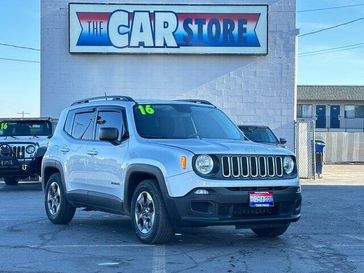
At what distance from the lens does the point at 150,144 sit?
852cm

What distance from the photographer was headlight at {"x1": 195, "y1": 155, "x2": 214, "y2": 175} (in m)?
7.95

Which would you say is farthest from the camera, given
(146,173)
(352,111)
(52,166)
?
(352,111)

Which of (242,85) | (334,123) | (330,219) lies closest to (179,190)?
(330,219)

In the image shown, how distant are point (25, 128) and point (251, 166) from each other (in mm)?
10879

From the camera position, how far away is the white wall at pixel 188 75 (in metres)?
22.9

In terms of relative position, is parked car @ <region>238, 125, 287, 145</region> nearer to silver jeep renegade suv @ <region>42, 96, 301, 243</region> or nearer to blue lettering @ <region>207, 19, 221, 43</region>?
blue lettering @ <region>207, 19, 221, 43</region>

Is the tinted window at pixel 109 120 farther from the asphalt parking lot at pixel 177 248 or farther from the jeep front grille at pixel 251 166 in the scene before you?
the jeep front grille at pixel 251 166

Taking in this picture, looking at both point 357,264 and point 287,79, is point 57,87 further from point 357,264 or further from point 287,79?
point 357,264

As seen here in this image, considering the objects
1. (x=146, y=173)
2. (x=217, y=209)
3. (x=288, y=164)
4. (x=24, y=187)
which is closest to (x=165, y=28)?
(x=24, y=187)

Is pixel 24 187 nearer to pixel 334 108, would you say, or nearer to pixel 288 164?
pixel 288 164

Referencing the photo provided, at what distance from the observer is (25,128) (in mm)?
17812

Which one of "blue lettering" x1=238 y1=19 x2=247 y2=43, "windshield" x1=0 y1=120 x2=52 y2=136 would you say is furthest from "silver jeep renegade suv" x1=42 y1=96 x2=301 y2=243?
"blue lettering" x1=238 y1=19 x2=247 y2=43

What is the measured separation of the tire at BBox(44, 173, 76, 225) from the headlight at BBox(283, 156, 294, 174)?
12.1 feet

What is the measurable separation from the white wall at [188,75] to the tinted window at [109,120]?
13.3 metres
